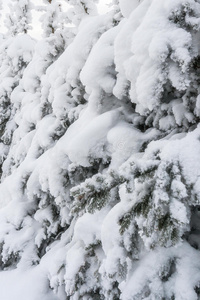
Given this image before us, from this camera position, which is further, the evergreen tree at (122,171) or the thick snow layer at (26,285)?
the thick snow layer at (26,285)

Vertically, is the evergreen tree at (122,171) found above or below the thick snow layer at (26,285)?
above

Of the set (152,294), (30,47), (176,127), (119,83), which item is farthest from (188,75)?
(30,47)

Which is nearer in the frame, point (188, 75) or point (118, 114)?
point (188, 75)

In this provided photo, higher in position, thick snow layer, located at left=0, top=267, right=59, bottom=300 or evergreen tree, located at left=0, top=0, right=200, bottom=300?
evergreen tree, located at left=0, top=0, right=200, bottom=300

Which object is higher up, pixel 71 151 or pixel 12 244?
pixel 71 151

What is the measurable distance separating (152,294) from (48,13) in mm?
7997

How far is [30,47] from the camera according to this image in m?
7.86

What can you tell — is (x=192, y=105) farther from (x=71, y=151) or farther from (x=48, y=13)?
(x=48, y=13)

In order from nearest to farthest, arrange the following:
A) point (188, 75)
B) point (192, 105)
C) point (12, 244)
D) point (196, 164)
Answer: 1. point (196, 164)
2. point (188, 75)
3. point (192, 105)
4. point (12, 244)

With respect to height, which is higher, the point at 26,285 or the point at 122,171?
the point at 122,171

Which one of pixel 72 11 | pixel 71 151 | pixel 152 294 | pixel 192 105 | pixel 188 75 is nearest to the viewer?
pixel 152 294

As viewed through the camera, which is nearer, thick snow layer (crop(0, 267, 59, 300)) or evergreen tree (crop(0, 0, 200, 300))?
evergreen tree (crop(0, 0, 200, 300))

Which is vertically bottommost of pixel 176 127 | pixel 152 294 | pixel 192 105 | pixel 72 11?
pixel 152 294

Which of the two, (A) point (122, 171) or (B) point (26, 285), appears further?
(B) point (26, 285)
